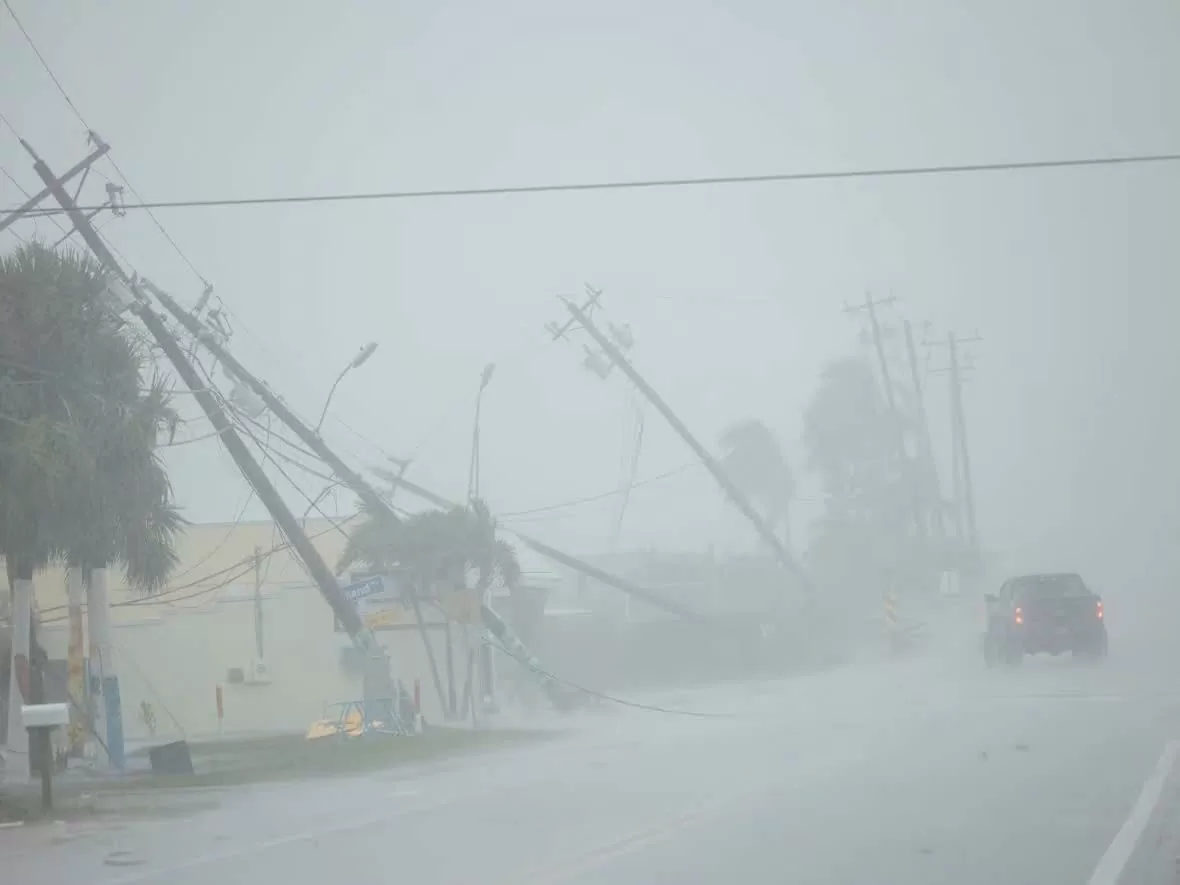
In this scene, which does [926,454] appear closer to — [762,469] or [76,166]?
[762,469]

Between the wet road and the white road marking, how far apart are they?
58 millimetres

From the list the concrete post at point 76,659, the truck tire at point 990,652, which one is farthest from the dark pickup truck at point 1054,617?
the concrete post at point 76,659

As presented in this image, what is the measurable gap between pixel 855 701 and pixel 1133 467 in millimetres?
53632

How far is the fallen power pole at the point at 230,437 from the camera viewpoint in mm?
25828

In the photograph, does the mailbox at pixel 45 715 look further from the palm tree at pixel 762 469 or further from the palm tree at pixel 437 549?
the palm tree at pixel 762 469

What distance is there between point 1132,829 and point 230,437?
61.5ft

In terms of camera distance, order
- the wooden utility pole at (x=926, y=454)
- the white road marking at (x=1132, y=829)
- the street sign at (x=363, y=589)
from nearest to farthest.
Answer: the white road marking at (x=1132, y=829)
the street sign at (x=363, y=589)
the wooden utility pole at (x=926, y=454)

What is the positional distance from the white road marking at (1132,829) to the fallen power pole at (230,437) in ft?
52.5

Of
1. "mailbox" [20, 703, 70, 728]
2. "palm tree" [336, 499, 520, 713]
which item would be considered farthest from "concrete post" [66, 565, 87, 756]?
"mailbox" [20, 703, 70, 728]

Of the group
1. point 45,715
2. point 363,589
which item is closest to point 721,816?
point 45,715

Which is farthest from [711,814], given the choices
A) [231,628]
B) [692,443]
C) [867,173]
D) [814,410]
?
[814,410]

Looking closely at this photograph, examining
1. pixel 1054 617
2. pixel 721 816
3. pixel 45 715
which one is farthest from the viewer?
pixel 1054 617

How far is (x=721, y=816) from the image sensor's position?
14148 mm

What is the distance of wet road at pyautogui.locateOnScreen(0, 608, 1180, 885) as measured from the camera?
11.5 meters
